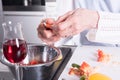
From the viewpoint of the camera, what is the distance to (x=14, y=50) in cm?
72

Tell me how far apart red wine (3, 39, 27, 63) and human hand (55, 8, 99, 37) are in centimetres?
18

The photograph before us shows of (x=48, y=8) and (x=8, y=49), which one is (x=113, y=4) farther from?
(x=48, y=8)

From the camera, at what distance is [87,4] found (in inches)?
48.0

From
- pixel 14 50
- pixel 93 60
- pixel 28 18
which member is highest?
pixel 14 50

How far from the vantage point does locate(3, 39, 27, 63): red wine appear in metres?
0.72

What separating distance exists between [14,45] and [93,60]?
1.12 feet

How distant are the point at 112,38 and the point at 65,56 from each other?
0.23 meters

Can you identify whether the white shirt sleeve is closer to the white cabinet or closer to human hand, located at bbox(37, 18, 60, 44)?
human hand, located at bbox(37, 18, 60, 44)

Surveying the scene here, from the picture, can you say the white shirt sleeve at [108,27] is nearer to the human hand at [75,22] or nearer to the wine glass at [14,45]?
the human hand at [75,22]

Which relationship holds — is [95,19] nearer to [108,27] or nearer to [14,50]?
[108,27]

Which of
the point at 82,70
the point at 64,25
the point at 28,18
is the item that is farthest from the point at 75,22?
the point at 28,18

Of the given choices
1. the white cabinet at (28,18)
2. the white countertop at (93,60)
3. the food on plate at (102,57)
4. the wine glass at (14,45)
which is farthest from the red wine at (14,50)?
the white cabinet at (28,18)

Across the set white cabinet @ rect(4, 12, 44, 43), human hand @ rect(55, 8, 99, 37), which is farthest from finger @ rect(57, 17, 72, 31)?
white cabinet @ rect(4, 12, 44, 43)

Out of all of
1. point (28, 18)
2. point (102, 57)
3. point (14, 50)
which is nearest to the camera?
point (14, 50)
